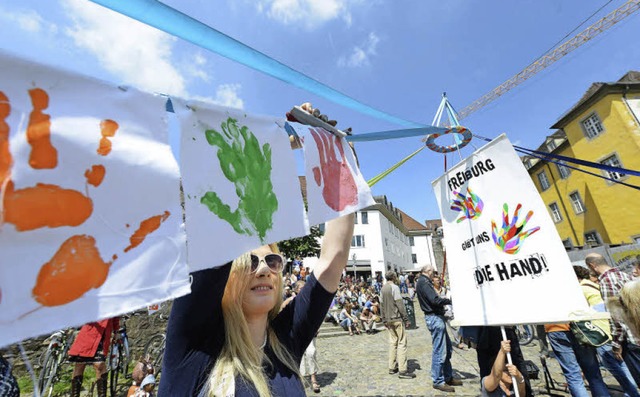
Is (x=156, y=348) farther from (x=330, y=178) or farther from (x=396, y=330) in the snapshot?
(x=330, y=178)

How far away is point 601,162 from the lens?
67.7 feet

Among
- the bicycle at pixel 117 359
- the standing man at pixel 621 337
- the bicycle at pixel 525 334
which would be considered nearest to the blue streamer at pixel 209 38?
the standing man at pixel 621 337

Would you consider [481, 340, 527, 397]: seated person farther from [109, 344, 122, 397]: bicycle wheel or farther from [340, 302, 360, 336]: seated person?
[340, 302, 360, 336]: seated person

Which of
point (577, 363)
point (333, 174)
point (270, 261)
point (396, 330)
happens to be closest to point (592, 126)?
point (577, 363)

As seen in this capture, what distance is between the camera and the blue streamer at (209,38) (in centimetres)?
118

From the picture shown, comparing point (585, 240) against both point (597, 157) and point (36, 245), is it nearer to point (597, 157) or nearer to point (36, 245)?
point (597, 157)

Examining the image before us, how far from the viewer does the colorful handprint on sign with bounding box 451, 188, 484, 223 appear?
9.78 feet

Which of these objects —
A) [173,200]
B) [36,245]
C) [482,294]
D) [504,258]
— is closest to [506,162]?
[504,258]

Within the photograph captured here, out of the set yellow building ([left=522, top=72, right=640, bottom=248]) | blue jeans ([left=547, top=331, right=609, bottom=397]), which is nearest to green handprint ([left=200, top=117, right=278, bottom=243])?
blue jeans ([left=547, top=331, right=609, bottom=397])

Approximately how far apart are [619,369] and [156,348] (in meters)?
9.16

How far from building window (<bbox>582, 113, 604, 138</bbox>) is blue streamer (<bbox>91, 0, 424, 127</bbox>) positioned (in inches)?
1080

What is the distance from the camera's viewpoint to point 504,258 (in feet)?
9.00

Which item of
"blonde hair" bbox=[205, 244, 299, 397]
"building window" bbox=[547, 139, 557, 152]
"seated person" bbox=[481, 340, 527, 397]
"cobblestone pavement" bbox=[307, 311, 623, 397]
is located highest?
"building window" bbox=[547, 139, 557, 152]

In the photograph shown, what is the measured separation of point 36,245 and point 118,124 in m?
0.40
